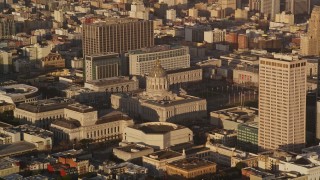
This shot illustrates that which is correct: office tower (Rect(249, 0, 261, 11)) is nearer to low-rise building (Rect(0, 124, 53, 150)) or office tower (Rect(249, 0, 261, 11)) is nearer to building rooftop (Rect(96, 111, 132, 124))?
building rooftop (Rect(96, 111, 132, 124))

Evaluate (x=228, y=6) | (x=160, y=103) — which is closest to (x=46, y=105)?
(x=160, y=103)

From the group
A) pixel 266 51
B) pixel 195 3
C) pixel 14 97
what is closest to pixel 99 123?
pixel 14 97

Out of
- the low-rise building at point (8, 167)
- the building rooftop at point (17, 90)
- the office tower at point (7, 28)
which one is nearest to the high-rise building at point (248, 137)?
the low-rise building at point (8, 167)

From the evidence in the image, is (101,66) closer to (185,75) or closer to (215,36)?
(185,75)

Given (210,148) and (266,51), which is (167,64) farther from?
(210,148)

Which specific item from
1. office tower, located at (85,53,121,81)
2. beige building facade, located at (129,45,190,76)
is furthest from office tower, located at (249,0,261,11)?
office tower, located at (85,53,121,81)

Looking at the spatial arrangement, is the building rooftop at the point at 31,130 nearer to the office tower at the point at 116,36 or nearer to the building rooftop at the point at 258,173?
the building rooftop at the point at 258,173

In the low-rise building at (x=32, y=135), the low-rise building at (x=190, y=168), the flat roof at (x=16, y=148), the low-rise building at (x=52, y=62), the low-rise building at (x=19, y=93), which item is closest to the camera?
the low-rise building at (x=190, y=168)
